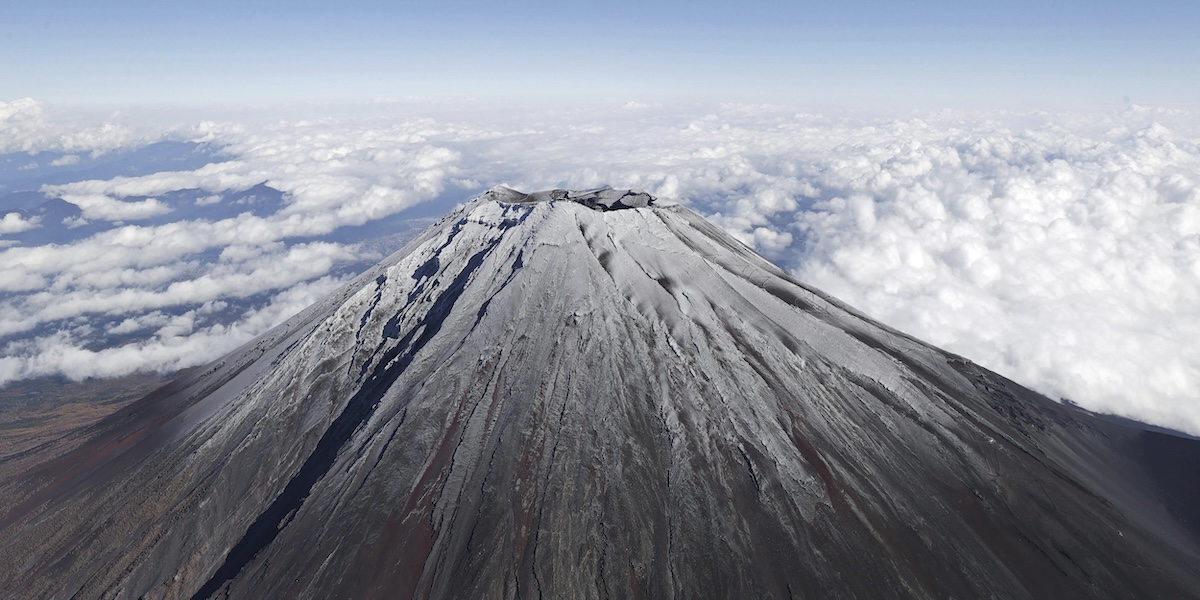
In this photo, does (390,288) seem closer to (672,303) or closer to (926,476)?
(672,303)

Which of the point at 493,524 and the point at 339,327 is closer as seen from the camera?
the point at 493,524

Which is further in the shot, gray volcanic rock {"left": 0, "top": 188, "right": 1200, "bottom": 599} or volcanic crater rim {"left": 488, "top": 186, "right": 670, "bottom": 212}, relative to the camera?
volcanic crater rim {"left": 488, "top": 186, "right": 670, "bottom": 212}

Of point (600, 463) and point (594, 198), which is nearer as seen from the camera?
point (600, 463)

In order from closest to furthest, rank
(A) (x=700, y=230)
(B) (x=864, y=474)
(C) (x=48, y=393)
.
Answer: (B) (x=864, y=474)
(A) (x=700, y=230)
(C) (x=48, y=393)

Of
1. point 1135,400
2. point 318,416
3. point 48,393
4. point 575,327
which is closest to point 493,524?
point 575,327

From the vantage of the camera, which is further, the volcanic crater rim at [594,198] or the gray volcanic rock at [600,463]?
the volcanic crater rim at [594,198]

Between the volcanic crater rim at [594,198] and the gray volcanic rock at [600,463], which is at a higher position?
the volcanic crater rim at [594,198]

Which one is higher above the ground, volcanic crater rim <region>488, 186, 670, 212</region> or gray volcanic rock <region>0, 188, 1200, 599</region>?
volcanic crater rim <region>488, 186, 670, 212</region>

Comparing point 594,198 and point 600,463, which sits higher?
point 594,198
